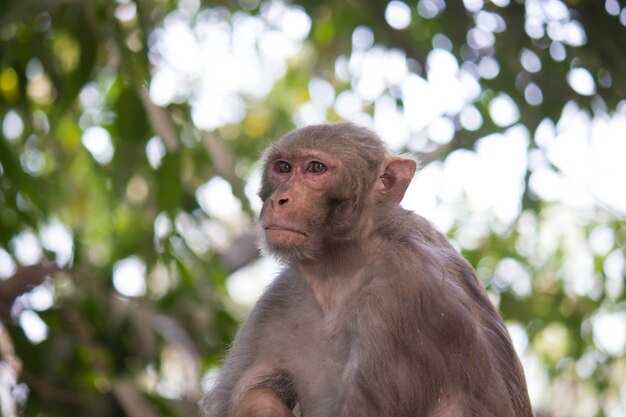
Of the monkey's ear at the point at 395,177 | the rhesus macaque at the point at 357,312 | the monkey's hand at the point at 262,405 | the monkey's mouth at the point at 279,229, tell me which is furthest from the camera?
the monkey's ear at the point at 395,177

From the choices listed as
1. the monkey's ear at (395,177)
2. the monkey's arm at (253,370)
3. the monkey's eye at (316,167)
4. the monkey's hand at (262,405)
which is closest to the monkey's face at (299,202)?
the monkey's eye at (316,167)

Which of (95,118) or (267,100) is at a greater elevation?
(95,118)

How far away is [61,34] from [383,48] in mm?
2355

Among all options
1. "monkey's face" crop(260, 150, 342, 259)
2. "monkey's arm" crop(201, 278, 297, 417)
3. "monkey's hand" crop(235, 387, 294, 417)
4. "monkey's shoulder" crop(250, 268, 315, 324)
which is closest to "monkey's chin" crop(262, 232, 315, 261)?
"monkey's face" crop(260, 150, 342, 259)

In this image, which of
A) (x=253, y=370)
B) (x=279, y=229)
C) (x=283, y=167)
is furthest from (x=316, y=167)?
(x=253, y=370)

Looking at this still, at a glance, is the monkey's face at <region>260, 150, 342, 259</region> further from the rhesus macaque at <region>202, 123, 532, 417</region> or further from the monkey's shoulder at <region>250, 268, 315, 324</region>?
the monkey's shoulder at <region>250, 268, 315, 324</region>

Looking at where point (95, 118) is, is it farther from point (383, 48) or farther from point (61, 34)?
point (383, 48)

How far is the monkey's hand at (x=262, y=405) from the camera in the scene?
4.83 metres

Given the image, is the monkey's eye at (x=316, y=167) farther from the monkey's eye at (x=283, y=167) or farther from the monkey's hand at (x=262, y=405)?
the monkey's hand at (x=262, y=405)

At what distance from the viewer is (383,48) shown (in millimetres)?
8094

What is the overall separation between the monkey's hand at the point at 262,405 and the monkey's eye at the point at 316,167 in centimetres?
102

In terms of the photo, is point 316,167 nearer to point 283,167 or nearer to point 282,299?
point 283,167

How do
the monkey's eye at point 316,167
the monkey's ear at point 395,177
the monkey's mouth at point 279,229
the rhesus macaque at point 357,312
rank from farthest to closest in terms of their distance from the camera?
the monkey's ear at point 395,177, the monkey's eye at point 316,167, the monkey's mouth at point 279,229, the rhesus macaque at point 357,312

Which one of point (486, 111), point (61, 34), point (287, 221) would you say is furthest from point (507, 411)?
point (61, 34)
